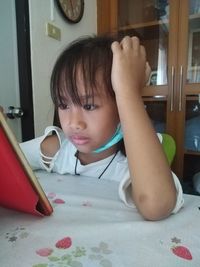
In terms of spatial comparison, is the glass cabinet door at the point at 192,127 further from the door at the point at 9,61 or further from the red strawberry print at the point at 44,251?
the red strawberry print at the point at 44,251

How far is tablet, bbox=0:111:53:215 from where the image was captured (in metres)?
0.30

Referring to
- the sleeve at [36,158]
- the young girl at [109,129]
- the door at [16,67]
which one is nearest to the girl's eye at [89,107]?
the young girl at [109,129]

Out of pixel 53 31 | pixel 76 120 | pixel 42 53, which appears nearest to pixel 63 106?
pixel 76 120

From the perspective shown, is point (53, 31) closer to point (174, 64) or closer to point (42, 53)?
point (42, 53)

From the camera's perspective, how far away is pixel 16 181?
32cm

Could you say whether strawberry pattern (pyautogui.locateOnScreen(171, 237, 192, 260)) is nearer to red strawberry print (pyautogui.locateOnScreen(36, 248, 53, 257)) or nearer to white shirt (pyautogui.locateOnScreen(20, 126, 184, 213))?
red strawberry print (pyautogui.locateOnScreen(36, 248, 53, 257))

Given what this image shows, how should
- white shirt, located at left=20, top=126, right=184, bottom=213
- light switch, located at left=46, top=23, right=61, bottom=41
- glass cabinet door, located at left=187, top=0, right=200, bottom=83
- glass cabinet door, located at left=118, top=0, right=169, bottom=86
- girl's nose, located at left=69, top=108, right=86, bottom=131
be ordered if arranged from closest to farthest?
girl's nose, located at left=69, top=108, right=86, bottom=131, white shirt, located at left=20, top=126, right=184, bottom=213, light switch, located at left=46, top=23, right=61, bottom=41, glass cabinet door, located at left=187, top=0, right=200, bottom=83, glass cabinet door, located at left=118, top=0, right=169, bottom=86

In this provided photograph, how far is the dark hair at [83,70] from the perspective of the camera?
555mm

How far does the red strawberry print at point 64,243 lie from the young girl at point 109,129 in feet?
0.41

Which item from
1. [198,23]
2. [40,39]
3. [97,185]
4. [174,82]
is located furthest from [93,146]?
[198,23]

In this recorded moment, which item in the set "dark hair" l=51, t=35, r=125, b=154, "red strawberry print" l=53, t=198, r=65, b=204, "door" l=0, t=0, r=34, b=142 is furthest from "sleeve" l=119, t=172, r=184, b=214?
"door" l=0, t=0, r=34, b=142

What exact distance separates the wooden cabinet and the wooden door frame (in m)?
0.65

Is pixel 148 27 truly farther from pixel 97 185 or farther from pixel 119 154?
pixel 97 185

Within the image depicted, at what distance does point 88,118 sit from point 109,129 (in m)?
0.07
